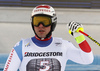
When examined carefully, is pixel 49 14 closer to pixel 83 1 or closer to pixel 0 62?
pixel 0 62

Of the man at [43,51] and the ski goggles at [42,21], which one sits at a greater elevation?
the ski goggles at [42,21]

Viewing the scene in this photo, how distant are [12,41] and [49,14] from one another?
2847 millimetres

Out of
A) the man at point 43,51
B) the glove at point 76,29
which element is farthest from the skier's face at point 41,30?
the glove at point 76,29

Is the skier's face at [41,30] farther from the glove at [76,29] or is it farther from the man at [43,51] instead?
the glove at [76,29]

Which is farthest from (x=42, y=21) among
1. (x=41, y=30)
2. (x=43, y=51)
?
(x=43, y=51)

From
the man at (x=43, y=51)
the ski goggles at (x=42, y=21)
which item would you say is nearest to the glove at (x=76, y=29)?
the man at (x=43, y=51)

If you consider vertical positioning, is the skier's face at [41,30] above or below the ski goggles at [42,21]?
below

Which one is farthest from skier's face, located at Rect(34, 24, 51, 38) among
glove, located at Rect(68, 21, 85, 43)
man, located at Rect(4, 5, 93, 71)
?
glove, located at Rect(68, 21, 85, 43)

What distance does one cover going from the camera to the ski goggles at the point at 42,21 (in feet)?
6.99

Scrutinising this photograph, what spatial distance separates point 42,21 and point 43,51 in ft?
0.85

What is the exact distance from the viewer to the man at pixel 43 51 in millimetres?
2121

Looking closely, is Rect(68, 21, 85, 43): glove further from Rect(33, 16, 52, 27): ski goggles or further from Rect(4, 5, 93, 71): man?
Rect(33, 16, 52, 27): ski goggles

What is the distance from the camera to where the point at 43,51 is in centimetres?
219

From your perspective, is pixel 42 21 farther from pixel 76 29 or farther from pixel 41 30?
pixel 76 29
